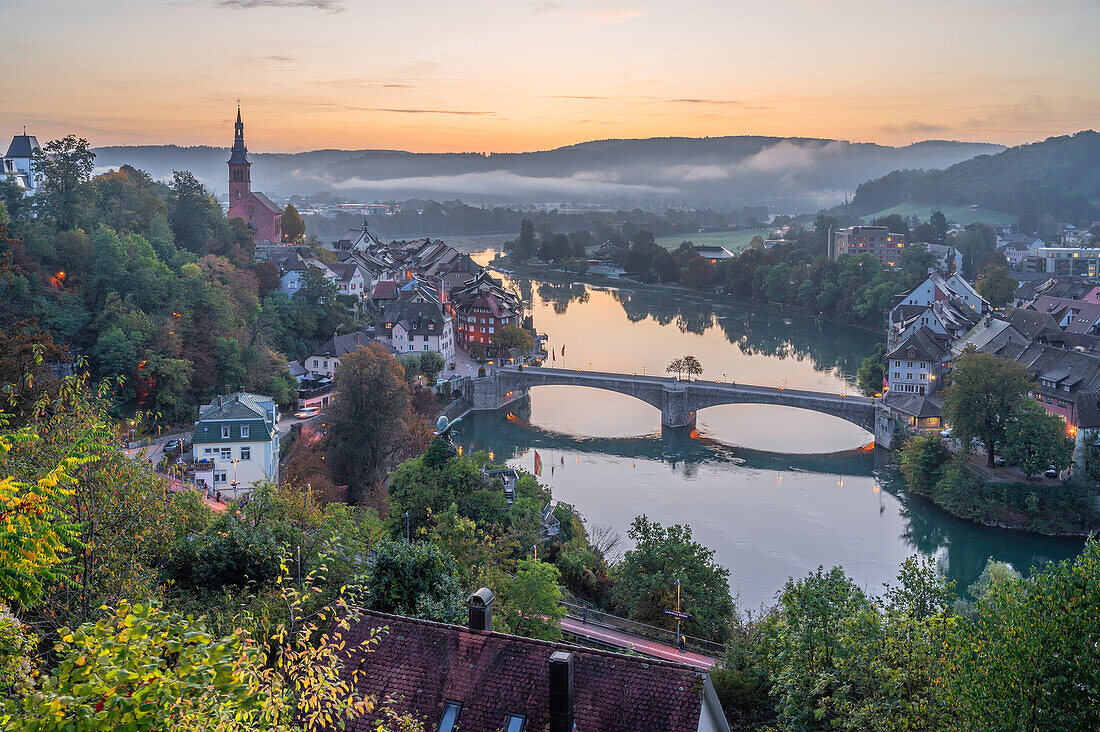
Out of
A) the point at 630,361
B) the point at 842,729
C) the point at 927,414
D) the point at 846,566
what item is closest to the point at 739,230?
the point at 630,361

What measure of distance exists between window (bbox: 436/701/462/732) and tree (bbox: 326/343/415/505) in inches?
688

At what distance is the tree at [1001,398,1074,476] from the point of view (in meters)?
25.5

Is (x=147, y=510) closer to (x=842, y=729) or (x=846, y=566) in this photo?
(x=842, y=729)

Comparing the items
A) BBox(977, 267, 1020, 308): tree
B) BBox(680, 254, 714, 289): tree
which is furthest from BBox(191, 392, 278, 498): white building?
BBox(680, 254, 714, 289): tree

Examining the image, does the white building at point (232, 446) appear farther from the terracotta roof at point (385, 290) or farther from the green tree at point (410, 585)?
the terracotta roof at point (385, 290)

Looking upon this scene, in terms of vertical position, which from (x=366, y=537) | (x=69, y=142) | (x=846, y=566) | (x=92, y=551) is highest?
(x=69, y=142)

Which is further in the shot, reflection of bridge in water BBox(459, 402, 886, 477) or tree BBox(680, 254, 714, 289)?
tree BBox(680, 254, 714, 289)

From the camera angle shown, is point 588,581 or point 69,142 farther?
point 69,142

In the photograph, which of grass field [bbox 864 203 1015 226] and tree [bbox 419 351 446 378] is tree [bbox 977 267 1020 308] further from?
grass field [bbox 864 203 1015 226]

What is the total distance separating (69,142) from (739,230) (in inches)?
4780

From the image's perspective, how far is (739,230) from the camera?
14800 centimetres

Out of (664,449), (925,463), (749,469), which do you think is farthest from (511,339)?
(925,463)

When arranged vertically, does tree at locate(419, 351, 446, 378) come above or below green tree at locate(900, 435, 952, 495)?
above

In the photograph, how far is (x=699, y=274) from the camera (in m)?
70.9
